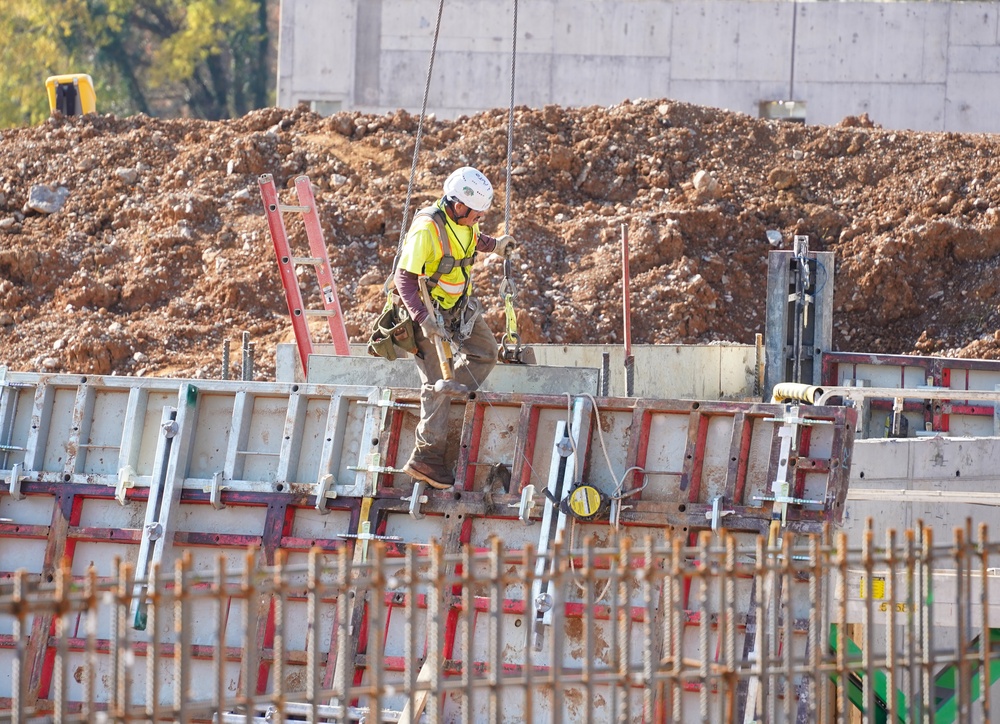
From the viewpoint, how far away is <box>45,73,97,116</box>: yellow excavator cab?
23.2m

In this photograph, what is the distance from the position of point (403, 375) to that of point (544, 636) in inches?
93.2

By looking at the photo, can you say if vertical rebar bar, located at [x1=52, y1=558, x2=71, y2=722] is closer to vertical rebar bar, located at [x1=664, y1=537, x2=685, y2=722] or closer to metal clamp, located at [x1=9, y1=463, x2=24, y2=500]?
vertical rebar bar, located at [x1=664, y1=537, x2=685, y2=722]

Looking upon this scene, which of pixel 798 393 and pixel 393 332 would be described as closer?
pixel 393 332

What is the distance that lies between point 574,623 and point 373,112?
59.5ft

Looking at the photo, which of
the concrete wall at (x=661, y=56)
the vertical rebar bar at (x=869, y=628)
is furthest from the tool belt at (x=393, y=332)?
the concrete wall at (x=661, y=56)

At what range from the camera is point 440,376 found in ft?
29.7

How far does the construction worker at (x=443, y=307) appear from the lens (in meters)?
8.65

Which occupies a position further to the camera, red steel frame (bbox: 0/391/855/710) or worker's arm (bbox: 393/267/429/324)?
worker's arm (bbox: 393/267/429/324)

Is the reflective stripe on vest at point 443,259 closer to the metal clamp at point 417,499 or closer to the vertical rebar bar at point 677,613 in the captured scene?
the metal clamp at point 417,499

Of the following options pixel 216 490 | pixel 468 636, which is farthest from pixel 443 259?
pixel 468 636

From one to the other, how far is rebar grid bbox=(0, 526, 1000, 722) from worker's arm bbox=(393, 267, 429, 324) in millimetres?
1478

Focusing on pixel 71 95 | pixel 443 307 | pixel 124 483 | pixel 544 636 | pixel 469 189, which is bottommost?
pixel 544 636

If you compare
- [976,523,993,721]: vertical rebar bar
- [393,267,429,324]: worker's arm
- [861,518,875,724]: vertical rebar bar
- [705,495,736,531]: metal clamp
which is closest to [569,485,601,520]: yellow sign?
[705,495,736,531]: metal clamp

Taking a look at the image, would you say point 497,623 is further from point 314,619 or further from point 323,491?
point 323,491
